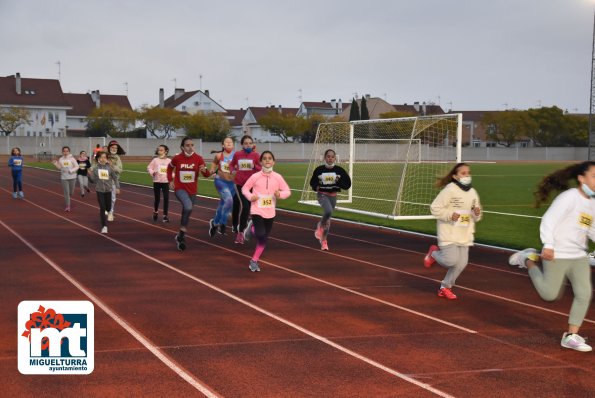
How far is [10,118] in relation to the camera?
83188 mm

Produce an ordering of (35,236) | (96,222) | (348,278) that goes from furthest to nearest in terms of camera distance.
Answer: (96,222)
(35,236)
(348,278)

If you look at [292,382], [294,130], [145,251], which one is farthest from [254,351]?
[294,130]

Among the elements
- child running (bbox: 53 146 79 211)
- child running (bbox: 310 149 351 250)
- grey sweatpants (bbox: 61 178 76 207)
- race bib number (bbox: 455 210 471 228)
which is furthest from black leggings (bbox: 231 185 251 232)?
grey sweatpants (bbox: 61 178 76 207)

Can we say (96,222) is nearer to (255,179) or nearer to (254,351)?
(255,179)

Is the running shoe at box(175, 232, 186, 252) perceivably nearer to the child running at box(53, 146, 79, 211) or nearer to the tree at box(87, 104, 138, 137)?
the child running at box(53, 146, 79, 211)

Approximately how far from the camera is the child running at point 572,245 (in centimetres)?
693

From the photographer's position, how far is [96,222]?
17.9 meters

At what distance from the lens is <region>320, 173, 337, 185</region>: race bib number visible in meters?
13.7

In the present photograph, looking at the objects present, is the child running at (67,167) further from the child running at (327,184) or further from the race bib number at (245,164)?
the child running at (327,184)

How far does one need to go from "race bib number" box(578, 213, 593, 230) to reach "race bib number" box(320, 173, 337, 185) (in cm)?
704

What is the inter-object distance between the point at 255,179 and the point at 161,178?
7923 mm

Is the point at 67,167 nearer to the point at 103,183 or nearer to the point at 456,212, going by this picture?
the point at 103,183

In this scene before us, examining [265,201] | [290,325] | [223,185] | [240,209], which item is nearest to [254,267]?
[265,201]
